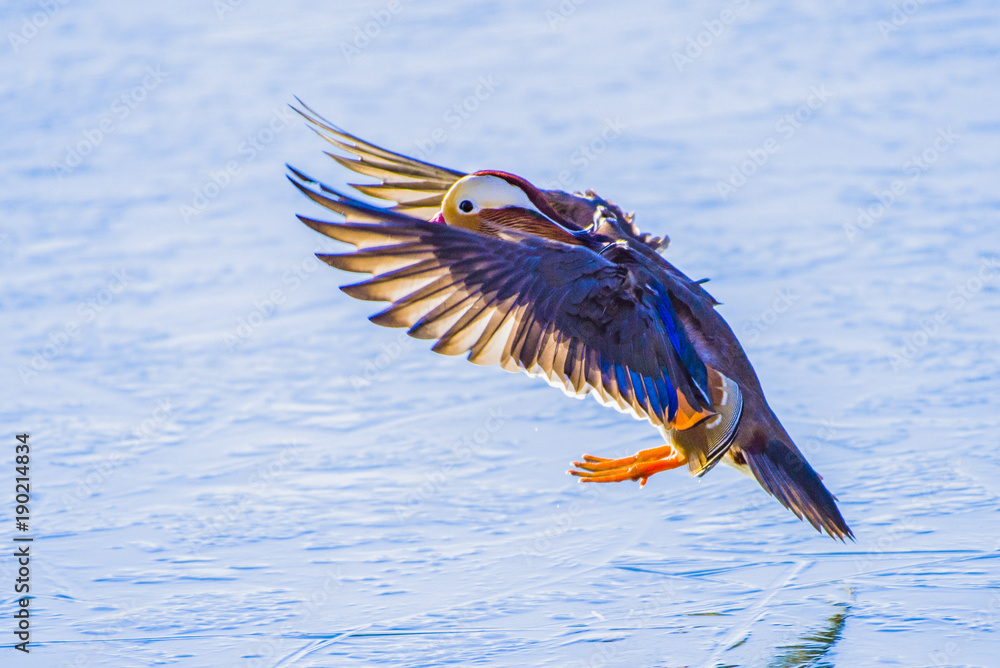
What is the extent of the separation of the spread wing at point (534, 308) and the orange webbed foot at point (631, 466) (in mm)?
547

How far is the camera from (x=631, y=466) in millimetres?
6031

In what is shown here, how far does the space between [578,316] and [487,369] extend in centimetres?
290

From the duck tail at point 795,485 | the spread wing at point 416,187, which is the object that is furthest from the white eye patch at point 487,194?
the duck tail at point 795,485

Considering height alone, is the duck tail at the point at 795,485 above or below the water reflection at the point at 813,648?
above

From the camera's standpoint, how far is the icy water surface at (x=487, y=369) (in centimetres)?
555

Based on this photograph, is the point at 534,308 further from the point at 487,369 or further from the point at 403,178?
the point at 487,369

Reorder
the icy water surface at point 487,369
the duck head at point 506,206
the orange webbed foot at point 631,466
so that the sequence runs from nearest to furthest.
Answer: the icy water surface at point 487,369 < the duck head at point 506,206 < the orange webbed foot at point 631,466

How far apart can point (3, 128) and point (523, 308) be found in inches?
338

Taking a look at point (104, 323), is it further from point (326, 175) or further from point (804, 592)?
point (804, 592)

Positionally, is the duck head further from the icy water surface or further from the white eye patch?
the icy water surface

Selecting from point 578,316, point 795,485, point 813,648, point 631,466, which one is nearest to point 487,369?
point 631,466

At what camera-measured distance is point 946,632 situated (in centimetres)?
514

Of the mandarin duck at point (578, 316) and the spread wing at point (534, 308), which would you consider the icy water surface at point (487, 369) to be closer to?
the mandarin duck at point (578, 316)

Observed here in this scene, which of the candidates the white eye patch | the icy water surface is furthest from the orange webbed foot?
the white eye patch
